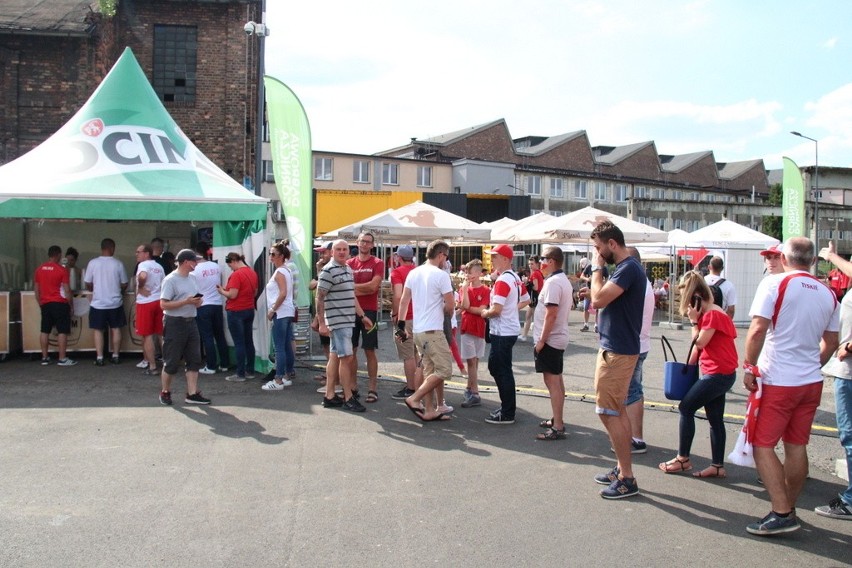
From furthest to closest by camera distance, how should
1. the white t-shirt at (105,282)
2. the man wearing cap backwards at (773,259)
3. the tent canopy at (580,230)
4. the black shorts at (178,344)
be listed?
the tent canopy at (580,230)
the white t-shirt at (105,282)
the black shorts at (178,344)
the man wearing cap backwards at (773,259)

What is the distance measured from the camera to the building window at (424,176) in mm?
50094

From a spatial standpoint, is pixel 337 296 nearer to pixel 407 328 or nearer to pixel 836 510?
pixel 407 328

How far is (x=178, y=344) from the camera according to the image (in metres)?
7.72

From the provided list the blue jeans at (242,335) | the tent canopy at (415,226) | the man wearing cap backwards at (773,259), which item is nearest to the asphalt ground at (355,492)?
the blue jeans at (242,335)

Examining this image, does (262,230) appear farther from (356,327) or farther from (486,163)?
(486,163)

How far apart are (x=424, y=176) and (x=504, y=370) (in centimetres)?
4432

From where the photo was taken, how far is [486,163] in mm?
49969

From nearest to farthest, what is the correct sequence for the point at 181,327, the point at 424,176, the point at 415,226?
the point at 181,327, the point at 415,226, the point at 424,176

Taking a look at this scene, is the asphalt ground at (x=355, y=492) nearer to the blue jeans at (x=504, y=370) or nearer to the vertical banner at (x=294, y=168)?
the blue jeans at (x=504, y=370)

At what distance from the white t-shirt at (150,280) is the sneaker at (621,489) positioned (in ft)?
22.9

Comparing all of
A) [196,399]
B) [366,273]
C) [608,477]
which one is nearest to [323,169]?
[366,273]

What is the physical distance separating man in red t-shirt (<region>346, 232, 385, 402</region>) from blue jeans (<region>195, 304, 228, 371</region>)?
7.38 feet

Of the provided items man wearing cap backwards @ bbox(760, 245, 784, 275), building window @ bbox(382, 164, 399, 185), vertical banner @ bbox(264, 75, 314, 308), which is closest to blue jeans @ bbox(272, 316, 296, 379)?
vertical banner @ bbox(264, 75, 314, 308)

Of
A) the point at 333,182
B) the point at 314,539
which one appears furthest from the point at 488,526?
the point at 333,182
